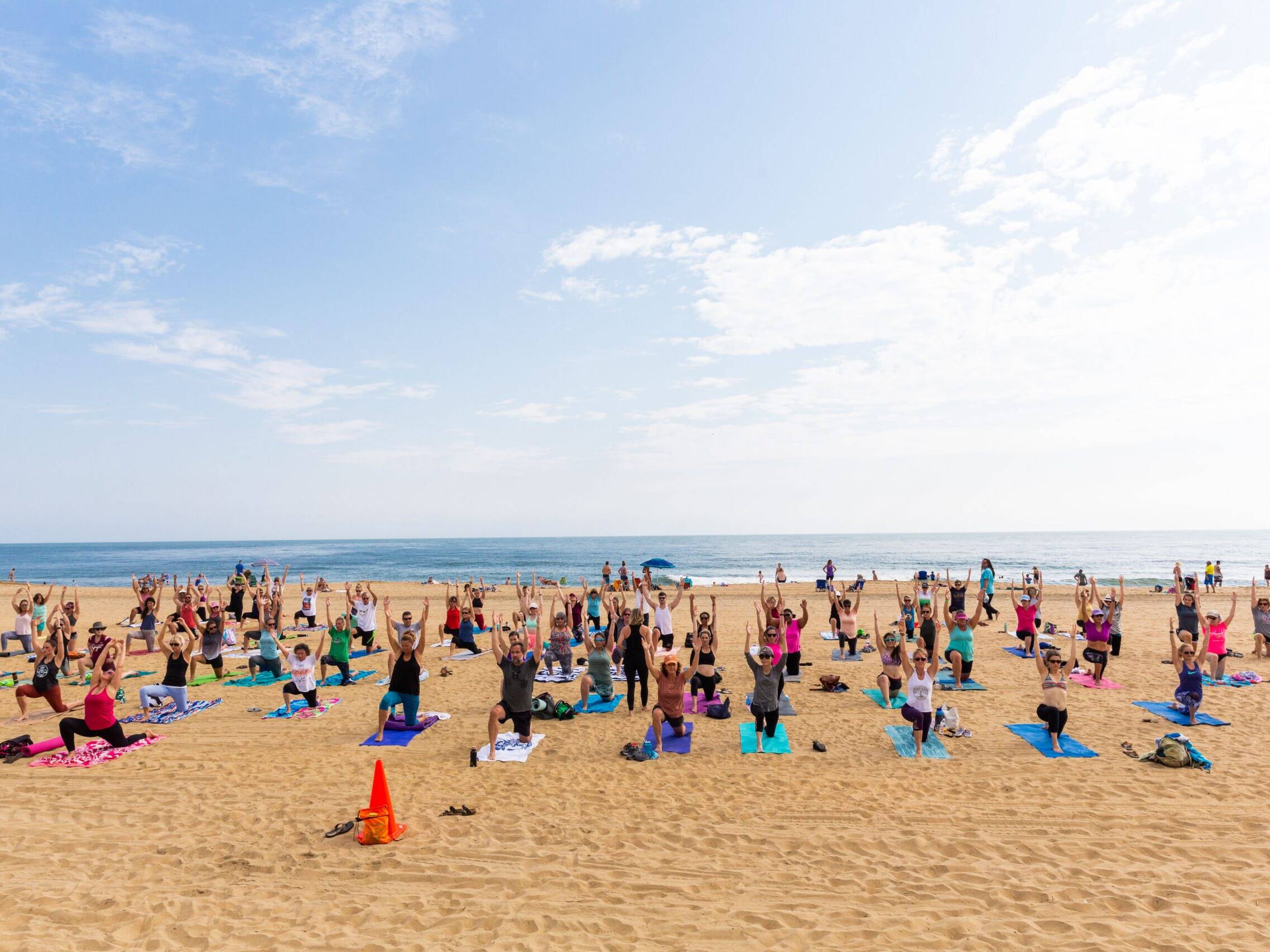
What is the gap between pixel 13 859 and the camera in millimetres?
6469

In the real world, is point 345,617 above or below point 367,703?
above

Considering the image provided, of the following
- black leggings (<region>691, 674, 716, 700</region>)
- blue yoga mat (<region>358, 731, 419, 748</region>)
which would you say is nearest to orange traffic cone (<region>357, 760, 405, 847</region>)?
blue yoga mat (<region>358, 731, 419, 748</region>)

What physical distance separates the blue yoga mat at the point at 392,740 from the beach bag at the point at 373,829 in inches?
128

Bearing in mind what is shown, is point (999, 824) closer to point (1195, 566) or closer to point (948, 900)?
point (948, 900)

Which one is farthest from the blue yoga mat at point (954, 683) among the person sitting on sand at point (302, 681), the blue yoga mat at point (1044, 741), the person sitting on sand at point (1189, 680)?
the person sitting on sand at point (302, 681)

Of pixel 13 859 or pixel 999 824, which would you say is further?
pixel 999 824

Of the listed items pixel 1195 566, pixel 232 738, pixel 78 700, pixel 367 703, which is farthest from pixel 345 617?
pixel 1195 566

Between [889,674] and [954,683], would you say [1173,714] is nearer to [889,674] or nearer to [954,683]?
[954,683]

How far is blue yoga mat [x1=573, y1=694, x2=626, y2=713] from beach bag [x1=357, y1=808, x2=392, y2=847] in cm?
534

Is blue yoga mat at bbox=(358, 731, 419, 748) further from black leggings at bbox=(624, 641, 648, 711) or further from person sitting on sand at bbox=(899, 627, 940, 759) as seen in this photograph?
person sitting on sand at bbox=(899, 627, 940, 759)

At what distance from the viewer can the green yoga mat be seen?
12.0 m

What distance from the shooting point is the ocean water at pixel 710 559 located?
6625 cm

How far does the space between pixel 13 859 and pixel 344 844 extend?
131 inches

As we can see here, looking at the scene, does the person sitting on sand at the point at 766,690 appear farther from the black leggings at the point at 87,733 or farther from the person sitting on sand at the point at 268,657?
the person sitting on sand at the point at 268,657
